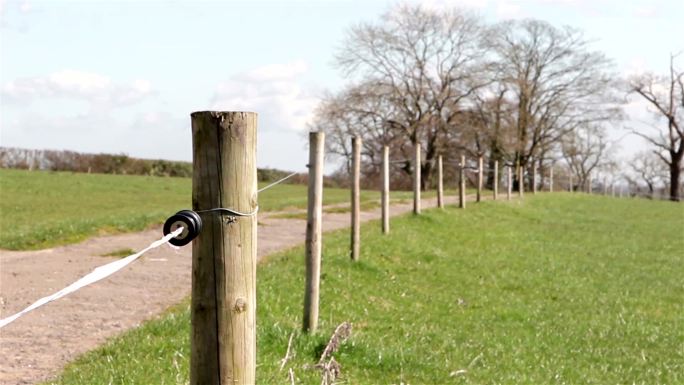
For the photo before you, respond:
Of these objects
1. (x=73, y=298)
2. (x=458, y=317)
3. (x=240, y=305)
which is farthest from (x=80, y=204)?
(x=240, y=305)

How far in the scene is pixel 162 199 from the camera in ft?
122

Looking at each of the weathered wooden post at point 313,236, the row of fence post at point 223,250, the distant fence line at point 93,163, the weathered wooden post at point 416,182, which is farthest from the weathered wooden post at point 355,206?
the distant fence line at point 93,163

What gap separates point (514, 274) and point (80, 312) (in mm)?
9401

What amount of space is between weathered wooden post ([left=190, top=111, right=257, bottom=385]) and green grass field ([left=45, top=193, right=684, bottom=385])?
2412mm

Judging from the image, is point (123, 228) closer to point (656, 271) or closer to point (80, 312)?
point (80, 312)

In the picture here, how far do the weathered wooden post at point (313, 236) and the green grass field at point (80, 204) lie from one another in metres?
8.11

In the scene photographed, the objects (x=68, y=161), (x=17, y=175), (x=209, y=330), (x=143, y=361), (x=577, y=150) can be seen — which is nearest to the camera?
(x=209, y=330)

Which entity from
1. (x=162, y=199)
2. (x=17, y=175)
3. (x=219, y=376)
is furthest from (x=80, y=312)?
(x=17, y=175)

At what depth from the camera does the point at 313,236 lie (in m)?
8.73

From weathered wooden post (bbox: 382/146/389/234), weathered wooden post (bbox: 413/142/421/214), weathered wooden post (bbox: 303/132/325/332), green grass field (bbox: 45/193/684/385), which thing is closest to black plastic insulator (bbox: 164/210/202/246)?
green grass field (bbox: 45/193/684/385)

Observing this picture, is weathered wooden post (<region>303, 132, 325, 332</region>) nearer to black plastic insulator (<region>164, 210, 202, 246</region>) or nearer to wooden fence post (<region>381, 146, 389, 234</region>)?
black plastic insulator (<region>164, 210, 202, 246</region>)

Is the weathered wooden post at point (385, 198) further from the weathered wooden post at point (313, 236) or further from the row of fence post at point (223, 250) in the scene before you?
the row of fence post at point (223, 250)

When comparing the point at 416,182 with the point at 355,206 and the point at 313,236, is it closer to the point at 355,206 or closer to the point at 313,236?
the point at 355,206

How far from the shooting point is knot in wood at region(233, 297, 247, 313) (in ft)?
12.6
